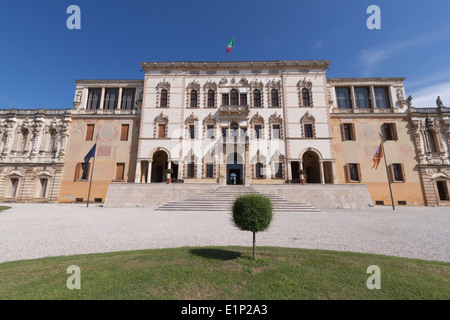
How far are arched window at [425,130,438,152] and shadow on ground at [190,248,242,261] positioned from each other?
114 feet

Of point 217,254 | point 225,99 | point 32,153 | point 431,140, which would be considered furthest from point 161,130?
point 431,140

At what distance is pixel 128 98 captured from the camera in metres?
30.2

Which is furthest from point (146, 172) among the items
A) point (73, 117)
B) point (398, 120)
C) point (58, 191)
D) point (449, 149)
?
point (449, 149)

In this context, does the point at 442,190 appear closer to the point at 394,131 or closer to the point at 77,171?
the point at 394,131

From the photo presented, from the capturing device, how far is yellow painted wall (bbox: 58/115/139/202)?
86.4ft

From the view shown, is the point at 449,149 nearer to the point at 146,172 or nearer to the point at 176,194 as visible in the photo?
the point at 176,194

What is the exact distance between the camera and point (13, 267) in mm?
4715

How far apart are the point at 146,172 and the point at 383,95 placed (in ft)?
122

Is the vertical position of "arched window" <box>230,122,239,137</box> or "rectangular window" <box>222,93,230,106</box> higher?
"rectangular window" <box>222,93,230,106</box>

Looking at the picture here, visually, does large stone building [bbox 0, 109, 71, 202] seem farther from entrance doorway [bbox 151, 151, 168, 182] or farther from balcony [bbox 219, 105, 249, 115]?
balcony [bbox 219, 105, 249, 115]

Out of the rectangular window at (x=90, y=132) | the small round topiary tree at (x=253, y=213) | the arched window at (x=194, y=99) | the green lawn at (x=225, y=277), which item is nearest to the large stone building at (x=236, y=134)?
the arched window at (x=194, y=99)

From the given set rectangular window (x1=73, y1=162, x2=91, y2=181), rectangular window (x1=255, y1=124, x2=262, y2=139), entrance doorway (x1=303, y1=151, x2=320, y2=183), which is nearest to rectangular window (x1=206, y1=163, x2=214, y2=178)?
rectangular window (x1=255, y1=124, x2=262, y2=139)

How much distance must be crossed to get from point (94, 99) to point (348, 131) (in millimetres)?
38799
